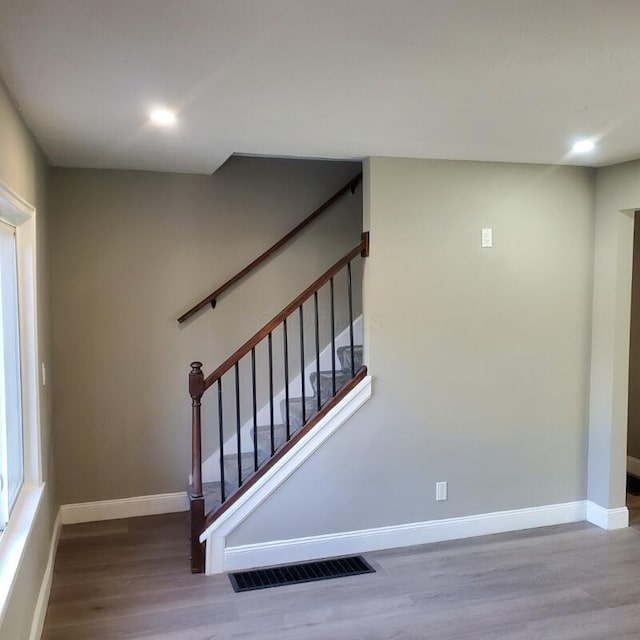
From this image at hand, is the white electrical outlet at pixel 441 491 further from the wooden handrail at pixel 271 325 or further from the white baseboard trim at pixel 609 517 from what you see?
the wooden handrail at pixel 271 325

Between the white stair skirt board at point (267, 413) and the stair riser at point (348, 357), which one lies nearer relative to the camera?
the stair riser at point (348, 357)

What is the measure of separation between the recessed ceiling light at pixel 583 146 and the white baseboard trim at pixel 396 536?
215cm

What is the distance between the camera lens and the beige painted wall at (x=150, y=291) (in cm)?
381

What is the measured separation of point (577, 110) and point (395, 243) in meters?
1.22

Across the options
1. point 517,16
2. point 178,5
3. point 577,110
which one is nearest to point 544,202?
point 577,110

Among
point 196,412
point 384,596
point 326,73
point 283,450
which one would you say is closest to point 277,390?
point 283,450

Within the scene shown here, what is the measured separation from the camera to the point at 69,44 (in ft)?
5.82

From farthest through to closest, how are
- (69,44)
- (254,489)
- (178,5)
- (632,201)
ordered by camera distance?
(632,201) < (254,489) < (69,44) < (178,5)

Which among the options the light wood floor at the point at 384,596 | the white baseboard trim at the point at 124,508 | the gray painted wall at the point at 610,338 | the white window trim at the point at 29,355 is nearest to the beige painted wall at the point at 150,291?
the white baseboard trim at the point at 124,508

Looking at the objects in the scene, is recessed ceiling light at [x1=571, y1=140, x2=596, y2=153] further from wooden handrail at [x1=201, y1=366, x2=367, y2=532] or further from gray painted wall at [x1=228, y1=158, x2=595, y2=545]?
wooden handrail at [x1=201, y1=366, x2=367, y2=532]

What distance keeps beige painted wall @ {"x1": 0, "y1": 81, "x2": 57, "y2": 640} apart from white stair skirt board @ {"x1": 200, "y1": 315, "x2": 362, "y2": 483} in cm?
97

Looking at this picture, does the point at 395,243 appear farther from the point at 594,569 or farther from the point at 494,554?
the point at 594,569

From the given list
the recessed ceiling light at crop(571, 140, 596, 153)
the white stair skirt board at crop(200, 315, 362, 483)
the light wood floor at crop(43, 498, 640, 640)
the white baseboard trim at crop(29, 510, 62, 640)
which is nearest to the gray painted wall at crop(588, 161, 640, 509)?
the light wood floor at crop(43, 498, 640, 640)

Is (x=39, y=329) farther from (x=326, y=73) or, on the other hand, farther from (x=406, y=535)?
(x=406, y=535)
